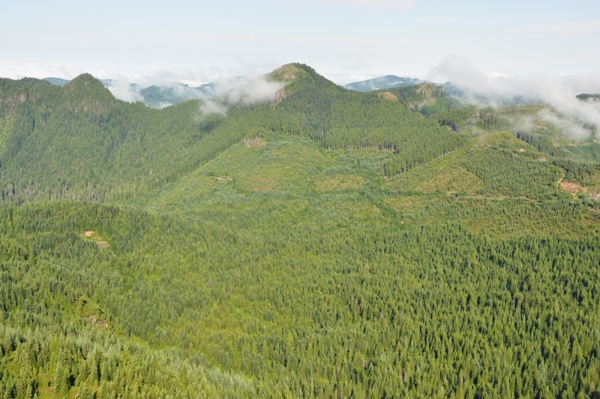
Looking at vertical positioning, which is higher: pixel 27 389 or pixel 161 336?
pixel 27 389

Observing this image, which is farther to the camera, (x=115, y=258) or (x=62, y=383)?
(x=115, y=258)

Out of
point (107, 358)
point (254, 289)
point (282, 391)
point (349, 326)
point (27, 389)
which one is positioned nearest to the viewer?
point (27, 389)

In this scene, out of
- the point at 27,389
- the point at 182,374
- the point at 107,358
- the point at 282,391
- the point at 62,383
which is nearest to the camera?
the point at 27,389

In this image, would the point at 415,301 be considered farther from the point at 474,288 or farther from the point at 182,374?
the point at 182,374

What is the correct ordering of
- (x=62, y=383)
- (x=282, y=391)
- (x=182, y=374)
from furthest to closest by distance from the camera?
(x=282, y=391)
(x=182, y=374)
(x=62, y=383)

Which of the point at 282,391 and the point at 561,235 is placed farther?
the point at 561,235

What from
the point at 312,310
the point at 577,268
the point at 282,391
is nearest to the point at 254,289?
the point at 312,310

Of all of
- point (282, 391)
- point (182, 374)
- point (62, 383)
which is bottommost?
point (282, 391)

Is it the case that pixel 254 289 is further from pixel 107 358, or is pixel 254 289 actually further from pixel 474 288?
pixel 474 288

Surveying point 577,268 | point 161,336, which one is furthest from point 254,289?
point 577,268
